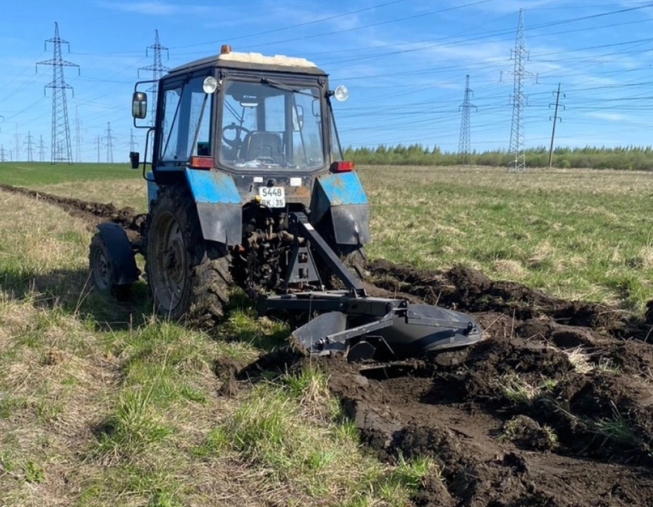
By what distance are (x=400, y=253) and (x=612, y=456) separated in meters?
7.45

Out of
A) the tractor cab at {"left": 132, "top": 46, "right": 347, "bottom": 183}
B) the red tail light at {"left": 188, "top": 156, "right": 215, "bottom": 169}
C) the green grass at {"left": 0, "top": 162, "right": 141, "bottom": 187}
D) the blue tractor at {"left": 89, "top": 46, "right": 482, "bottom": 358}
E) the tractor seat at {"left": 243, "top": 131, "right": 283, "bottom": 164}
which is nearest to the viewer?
the blue tractor at {"left": 89, "top": 46, "right": 482, "bottom": 358}

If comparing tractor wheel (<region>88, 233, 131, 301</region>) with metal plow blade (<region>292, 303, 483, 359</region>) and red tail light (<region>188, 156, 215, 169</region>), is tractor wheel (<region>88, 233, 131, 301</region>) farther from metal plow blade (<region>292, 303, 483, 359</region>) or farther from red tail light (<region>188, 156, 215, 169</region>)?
metal plow blade (<region>292, 303, 483, 359</region>)

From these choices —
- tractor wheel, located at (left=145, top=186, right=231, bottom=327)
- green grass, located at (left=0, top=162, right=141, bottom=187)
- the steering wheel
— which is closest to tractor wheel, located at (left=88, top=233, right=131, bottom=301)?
tractor wheel, located at (left=145, top=186, right=231, bottom=327)

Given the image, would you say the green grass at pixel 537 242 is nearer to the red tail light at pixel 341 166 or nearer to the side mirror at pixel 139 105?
the red tail light at pixel 341 166

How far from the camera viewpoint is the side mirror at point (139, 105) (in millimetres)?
7117

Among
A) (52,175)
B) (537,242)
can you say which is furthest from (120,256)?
(52,175)

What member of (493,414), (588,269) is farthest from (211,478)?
(588,269)

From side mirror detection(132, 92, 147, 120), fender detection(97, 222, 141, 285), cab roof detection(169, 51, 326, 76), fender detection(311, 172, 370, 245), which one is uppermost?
cab roof detection(169, 51, 326, 76)

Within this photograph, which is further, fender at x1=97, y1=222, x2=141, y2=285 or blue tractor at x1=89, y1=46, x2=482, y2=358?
fender at x1=97, y1=222, x2=141, y2=285

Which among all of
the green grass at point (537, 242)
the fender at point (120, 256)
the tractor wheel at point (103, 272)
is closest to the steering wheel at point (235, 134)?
the fender at point (120, 256)

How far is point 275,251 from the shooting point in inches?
265

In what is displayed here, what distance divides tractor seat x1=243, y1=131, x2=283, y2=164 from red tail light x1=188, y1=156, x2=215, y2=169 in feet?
1.47

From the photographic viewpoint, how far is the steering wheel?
6715 mm

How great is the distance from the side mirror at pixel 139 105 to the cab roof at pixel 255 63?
0.44m
